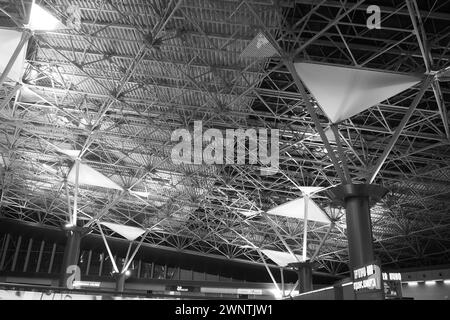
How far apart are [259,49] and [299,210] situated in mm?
19023

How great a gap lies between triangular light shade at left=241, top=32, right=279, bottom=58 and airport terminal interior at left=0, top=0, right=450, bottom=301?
0.07 metres

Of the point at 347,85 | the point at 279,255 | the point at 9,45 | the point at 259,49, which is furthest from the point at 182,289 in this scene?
the point at 347,85

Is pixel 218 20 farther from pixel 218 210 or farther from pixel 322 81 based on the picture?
pixel 218 210

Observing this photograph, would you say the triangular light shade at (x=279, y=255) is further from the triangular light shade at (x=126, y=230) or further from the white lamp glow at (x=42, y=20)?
Result: the white lamp glow at (x=42, y=20)

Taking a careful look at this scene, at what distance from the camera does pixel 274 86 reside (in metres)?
21.6

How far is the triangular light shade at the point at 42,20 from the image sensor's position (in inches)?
686

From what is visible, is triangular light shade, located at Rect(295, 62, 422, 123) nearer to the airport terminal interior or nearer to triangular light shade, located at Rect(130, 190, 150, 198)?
the airport terminal interior

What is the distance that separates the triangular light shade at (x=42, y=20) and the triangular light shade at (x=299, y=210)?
71.4 ft

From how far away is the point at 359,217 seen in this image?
1628 centimetres

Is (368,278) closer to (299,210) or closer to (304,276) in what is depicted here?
(304,276)

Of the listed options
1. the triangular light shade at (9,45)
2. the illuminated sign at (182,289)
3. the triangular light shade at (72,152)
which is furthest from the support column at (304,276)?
the triangular light shade at (9,45)

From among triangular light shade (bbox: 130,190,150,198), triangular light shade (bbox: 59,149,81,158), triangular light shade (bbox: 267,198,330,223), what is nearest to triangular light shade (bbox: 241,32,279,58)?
triangular light shade (bbox: 59,149,81,158)

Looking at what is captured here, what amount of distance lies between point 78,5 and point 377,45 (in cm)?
1340

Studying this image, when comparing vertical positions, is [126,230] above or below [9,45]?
below
